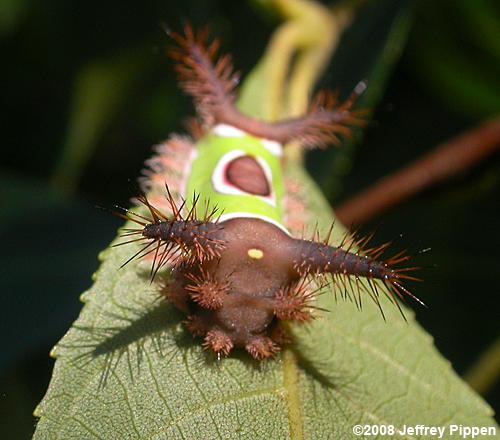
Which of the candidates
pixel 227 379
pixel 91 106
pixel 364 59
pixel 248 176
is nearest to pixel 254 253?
pixel 227 379

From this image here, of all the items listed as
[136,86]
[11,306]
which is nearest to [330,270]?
[11,306]

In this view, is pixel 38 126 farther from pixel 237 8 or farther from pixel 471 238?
pixel 471 238

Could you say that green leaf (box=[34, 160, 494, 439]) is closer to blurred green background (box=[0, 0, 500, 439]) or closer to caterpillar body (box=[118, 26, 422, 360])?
caterpillar body (box=[118, 26, 422, 360])

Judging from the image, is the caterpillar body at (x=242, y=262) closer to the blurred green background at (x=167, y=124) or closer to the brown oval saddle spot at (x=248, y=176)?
the brown oval saddle spot at (x=248, y=176)

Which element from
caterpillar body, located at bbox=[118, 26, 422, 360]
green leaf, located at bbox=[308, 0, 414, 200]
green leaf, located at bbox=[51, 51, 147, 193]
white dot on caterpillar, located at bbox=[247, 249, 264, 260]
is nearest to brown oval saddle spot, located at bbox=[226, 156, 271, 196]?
caterpillar body, located at bbox=[118, 26, 422, 360]

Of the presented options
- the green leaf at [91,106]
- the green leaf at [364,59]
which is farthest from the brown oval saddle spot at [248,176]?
the green leaf at [91,106]
